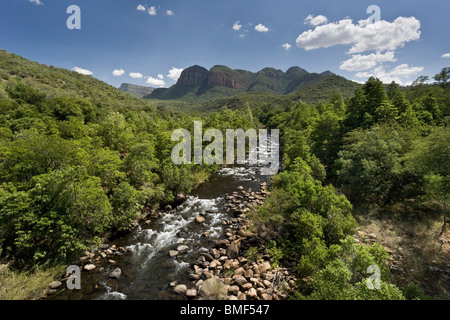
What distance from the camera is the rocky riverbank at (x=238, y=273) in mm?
9906

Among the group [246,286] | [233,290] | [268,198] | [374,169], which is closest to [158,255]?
[233,290]

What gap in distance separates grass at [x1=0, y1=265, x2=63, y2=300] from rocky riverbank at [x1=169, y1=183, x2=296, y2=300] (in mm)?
6964

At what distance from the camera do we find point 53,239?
11.2 m

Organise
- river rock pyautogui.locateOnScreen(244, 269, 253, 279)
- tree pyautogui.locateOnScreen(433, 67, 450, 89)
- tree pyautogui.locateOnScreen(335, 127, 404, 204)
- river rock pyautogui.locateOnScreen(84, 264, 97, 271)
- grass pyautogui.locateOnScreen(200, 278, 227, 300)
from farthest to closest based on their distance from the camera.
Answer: tree pyautogui.locateOnScreen(433, 67, 450, 89) < tree pyautogui.locateOnScreen(335, 127, 404, 204) < river rock pyautogui.locateOnScreen(84, 264, 97, 271) < river rock pyautogui.locateOnScreen(244, 269, 253, 279) < grass pyautogui.locateOnScreen(200, 278, 227, 300)

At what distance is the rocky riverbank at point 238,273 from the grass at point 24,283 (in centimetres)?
696

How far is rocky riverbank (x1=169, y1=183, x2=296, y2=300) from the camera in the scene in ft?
32.5

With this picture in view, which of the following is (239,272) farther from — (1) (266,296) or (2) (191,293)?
(2) (191,293)

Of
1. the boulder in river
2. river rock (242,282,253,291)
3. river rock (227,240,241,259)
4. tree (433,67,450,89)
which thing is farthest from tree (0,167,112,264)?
tree (433,67,450,89)

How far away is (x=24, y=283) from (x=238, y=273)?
11626mm

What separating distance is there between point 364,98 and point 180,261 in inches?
1279

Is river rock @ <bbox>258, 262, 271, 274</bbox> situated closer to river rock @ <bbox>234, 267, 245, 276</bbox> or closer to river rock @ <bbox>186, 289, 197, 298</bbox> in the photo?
river rock @ <bbox>234, 267, 245, 276</bbox>

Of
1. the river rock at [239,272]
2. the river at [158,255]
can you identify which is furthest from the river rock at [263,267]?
the river at [158,255]
